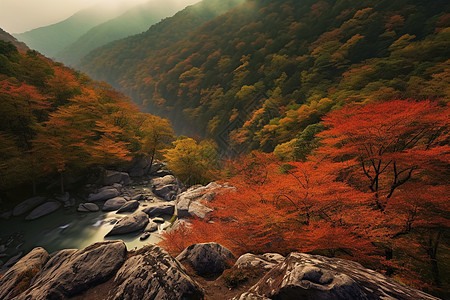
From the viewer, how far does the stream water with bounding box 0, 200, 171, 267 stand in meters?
11.4

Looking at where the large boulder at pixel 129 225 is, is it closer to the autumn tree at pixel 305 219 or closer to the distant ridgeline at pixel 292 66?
the autumn tree at pixel 305 219

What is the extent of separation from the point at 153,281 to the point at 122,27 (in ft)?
687

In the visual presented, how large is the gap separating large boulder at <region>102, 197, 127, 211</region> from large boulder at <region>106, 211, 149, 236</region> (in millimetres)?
3553

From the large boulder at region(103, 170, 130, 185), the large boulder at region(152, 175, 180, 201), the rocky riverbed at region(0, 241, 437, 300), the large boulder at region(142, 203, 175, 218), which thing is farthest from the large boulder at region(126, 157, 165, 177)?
the rocky riverbed at region(0, 241, 437, 300)

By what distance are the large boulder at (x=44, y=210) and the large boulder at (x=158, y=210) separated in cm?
770

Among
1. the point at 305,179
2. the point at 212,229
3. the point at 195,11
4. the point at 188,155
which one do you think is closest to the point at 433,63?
the point at 305,179

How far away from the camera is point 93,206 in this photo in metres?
15.4

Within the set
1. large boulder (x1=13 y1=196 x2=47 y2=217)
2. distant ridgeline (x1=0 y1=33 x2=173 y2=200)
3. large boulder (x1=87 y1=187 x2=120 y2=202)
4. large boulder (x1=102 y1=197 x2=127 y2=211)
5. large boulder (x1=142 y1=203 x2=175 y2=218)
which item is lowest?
large boulder (x1=142 y1=203 x2=175 y2=218)

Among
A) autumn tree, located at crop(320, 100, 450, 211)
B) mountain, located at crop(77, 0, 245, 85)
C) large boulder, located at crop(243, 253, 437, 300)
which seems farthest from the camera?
mountain, located at crop(77, 0, 245, 85)

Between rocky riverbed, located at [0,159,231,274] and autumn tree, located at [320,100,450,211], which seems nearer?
autumn tree, located at [320,100,450,211]

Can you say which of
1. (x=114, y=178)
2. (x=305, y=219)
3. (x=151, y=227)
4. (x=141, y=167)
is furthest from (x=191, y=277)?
(x=141, y=167)

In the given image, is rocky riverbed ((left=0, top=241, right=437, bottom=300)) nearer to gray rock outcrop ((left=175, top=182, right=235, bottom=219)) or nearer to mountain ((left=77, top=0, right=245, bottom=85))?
gray rock outcrop ((left=175, top=182, right=235, bottom=219))

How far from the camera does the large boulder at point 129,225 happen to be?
12539 mm

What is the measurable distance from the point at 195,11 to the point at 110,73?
58.4 metres
